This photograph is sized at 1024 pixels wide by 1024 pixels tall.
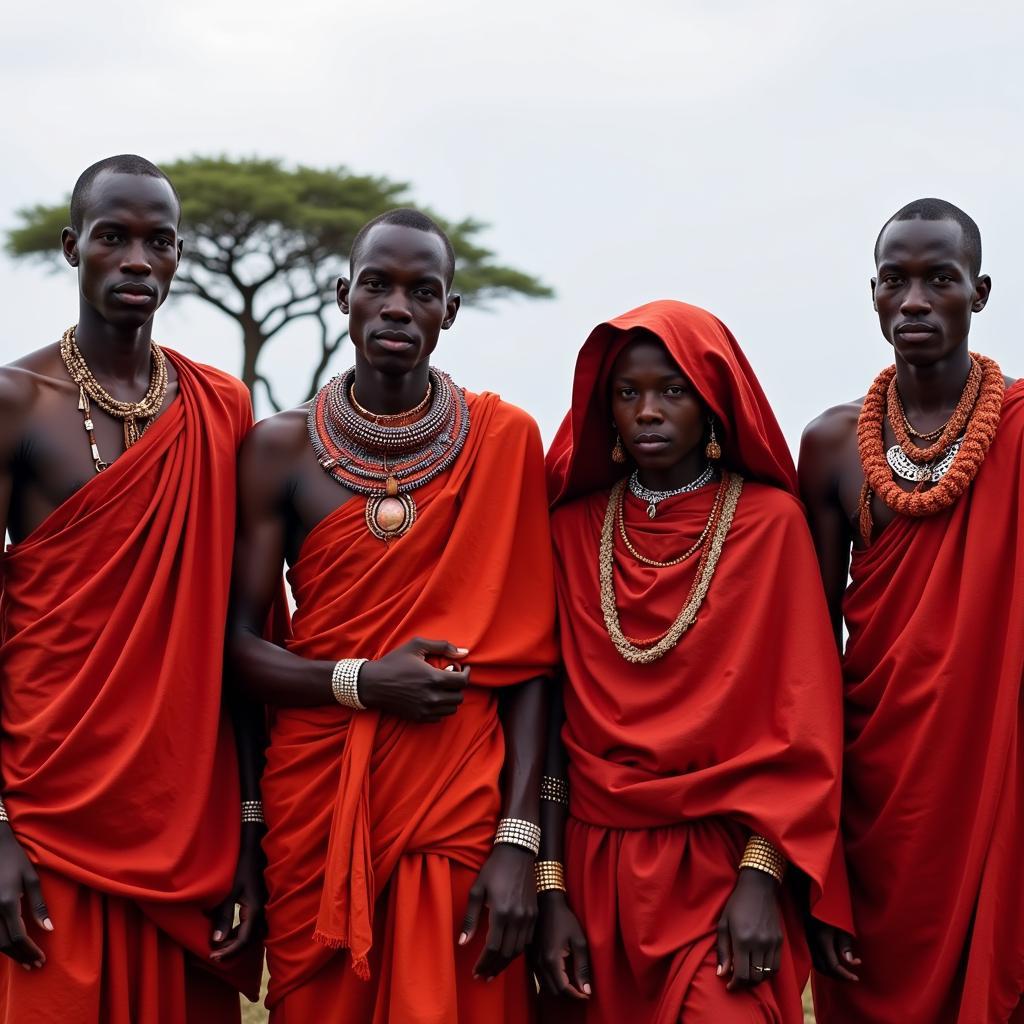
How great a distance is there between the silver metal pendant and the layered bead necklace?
1.43 m

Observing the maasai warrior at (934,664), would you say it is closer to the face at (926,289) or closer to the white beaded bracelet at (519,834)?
the face at (926,289)

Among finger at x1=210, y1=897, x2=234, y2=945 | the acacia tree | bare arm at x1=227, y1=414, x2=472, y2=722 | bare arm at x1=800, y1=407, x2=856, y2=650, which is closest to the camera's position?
bare arm at x1=227, y1=414, x2=472, y2=722

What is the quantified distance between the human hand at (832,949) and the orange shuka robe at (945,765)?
0.48ft

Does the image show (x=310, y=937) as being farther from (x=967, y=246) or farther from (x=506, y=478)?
(x=967, y=246)

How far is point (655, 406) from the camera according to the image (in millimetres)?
5055

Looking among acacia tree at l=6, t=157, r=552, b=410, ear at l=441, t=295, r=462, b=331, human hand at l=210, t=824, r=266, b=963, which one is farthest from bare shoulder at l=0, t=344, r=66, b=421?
acacia tree at l=6, t=157, r=552, b=410

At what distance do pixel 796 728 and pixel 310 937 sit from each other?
1.62 metres

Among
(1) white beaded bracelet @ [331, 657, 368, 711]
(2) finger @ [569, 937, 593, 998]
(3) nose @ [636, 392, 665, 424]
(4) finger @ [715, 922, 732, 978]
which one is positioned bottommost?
(2) finger @ [569, 937, 593, 998]

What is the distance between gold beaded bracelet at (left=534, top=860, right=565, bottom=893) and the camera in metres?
4.90

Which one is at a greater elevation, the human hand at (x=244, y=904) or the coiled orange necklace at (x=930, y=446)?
the coiled orange necklace at (x=930, y=446)

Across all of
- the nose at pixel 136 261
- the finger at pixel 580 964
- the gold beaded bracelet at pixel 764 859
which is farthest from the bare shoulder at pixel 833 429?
the nose at pixel 136 261

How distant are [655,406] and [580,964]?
1.75 metres

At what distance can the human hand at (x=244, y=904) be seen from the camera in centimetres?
493

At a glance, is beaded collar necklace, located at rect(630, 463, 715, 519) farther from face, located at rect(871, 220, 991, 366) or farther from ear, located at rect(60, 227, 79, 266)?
ear, located at rect(60, 227, 79, 266)
